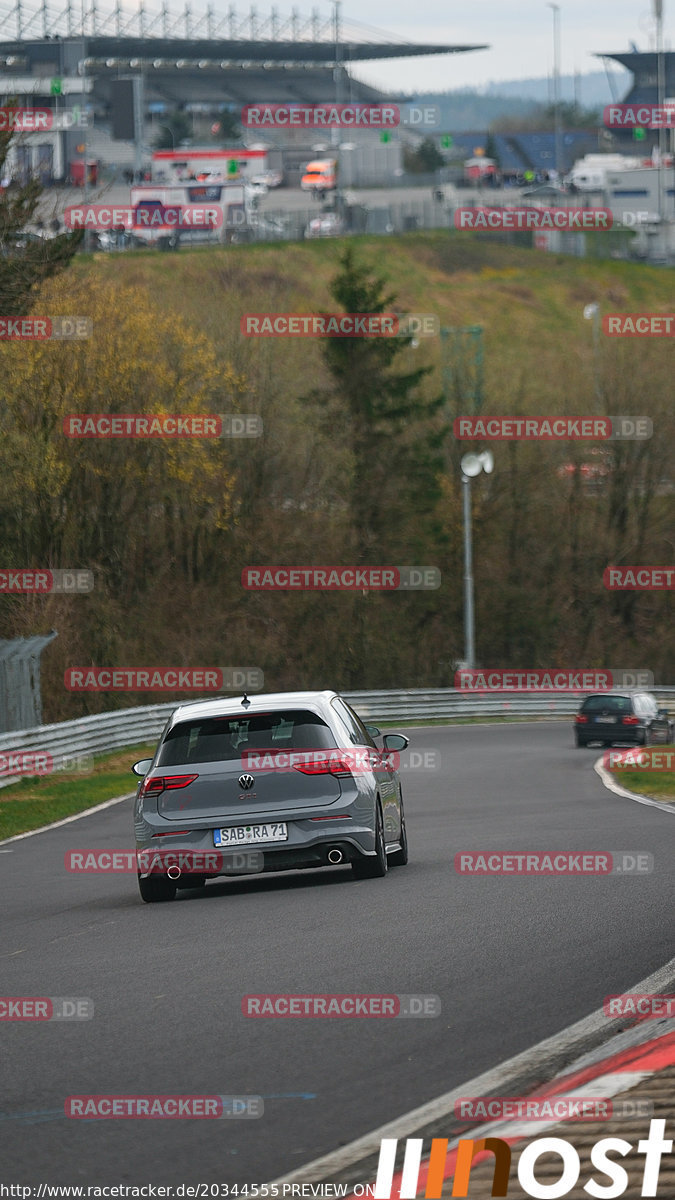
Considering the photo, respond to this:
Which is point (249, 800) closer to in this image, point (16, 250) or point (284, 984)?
point (284, 984)

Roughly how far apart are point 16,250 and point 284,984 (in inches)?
931

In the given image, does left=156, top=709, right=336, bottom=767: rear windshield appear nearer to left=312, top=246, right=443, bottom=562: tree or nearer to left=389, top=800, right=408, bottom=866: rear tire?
left=389, top=800, right=408, bottom=866: rear tire

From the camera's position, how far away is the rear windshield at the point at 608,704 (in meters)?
37.1

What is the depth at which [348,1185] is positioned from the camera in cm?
544

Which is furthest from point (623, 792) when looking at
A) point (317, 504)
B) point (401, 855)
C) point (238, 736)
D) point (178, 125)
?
point (178, 125)

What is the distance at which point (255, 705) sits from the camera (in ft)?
43.2

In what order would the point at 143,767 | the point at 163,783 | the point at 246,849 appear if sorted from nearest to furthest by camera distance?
the point at 246,849, the point at 163,783, the point at 143,767

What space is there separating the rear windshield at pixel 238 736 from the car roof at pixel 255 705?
51 mm

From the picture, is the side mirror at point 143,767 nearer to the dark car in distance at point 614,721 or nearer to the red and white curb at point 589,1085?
the red and white curb at point 589,1085

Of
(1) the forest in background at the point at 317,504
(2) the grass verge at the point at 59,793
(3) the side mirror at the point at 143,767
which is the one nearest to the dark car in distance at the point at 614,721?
(2) the grass verge at the point at 59,793

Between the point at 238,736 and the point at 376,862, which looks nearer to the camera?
the point at 238,736

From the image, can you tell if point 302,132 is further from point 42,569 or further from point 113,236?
point 42,569

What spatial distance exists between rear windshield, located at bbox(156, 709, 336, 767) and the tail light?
12 cm

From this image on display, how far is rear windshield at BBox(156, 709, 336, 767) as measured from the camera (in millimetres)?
12883
